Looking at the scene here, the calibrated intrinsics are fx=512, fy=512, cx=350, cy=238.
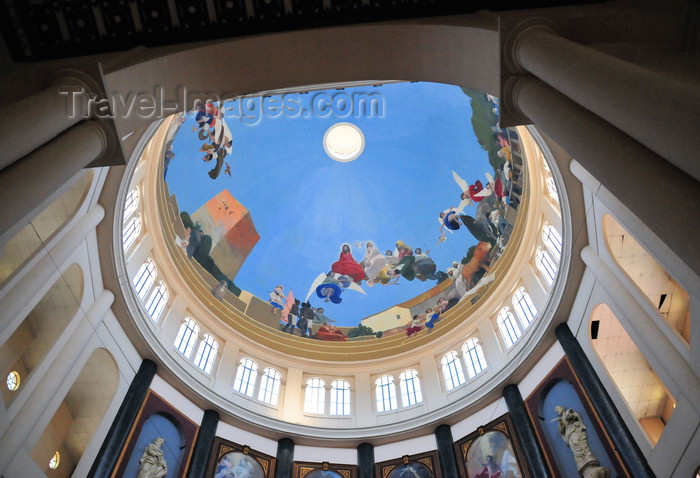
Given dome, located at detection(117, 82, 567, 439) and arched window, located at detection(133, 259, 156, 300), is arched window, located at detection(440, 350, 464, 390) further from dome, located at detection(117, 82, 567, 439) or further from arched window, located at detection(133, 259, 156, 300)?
arched window, located at detection(133, 259, 156, 300)

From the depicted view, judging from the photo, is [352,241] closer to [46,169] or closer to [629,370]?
[629,370]

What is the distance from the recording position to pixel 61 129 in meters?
6.79

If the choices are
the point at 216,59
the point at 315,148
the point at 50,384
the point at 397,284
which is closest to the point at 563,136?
the point at 216,59

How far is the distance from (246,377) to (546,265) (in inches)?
421

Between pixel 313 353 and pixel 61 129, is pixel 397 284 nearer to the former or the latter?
pixel 313 353

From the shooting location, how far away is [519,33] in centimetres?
717

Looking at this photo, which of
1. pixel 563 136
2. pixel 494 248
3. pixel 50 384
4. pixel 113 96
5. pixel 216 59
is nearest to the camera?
pixel 563 136

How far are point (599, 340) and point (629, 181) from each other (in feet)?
28.5

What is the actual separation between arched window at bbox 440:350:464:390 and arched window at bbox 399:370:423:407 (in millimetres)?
1054

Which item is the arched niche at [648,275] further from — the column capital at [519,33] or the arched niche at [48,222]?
the arched niche at [48,222]

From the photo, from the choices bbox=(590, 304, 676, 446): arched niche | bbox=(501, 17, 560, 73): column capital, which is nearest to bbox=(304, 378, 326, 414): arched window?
bbox=(590, 304, 676, 446): arched niche

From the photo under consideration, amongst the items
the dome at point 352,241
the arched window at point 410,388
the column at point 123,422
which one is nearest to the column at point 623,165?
the dome at point 352,241

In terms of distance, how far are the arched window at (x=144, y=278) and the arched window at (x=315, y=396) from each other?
6.80m

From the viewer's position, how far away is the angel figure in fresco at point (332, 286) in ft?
73.6
